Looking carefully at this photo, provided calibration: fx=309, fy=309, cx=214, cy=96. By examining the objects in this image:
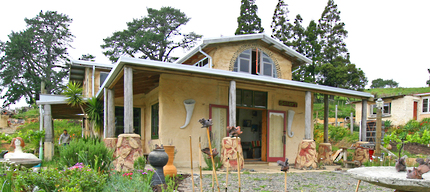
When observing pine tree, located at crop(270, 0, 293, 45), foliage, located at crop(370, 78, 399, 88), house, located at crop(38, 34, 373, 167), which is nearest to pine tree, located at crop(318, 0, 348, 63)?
pine tree, located at crop(270, 0, 293, 45)

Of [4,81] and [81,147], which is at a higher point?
[4,81]

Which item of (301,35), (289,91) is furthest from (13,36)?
(289,91)

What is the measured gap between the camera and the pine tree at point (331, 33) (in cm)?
2881

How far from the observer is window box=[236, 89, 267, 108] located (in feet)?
32.7

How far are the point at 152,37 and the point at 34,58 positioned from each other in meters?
12.8

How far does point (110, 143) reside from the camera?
8258 mm

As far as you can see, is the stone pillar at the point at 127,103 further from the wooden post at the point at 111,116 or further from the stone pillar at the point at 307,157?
the stone pillar at the point at 307,157

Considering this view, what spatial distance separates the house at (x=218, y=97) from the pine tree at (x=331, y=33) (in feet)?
58.6

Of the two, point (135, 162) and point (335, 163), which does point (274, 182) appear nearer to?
point (135, 162)

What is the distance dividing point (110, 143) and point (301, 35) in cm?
2303

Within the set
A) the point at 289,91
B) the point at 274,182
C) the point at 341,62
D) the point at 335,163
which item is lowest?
the point at 335,163

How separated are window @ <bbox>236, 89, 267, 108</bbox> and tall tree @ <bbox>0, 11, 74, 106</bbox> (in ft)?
78.8

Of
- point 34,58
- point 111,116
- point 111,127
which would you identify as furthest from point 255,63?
point 34,58

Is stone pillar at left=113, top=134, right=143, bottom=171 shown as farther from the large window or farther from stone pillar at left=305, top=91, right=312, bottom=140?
the large window
